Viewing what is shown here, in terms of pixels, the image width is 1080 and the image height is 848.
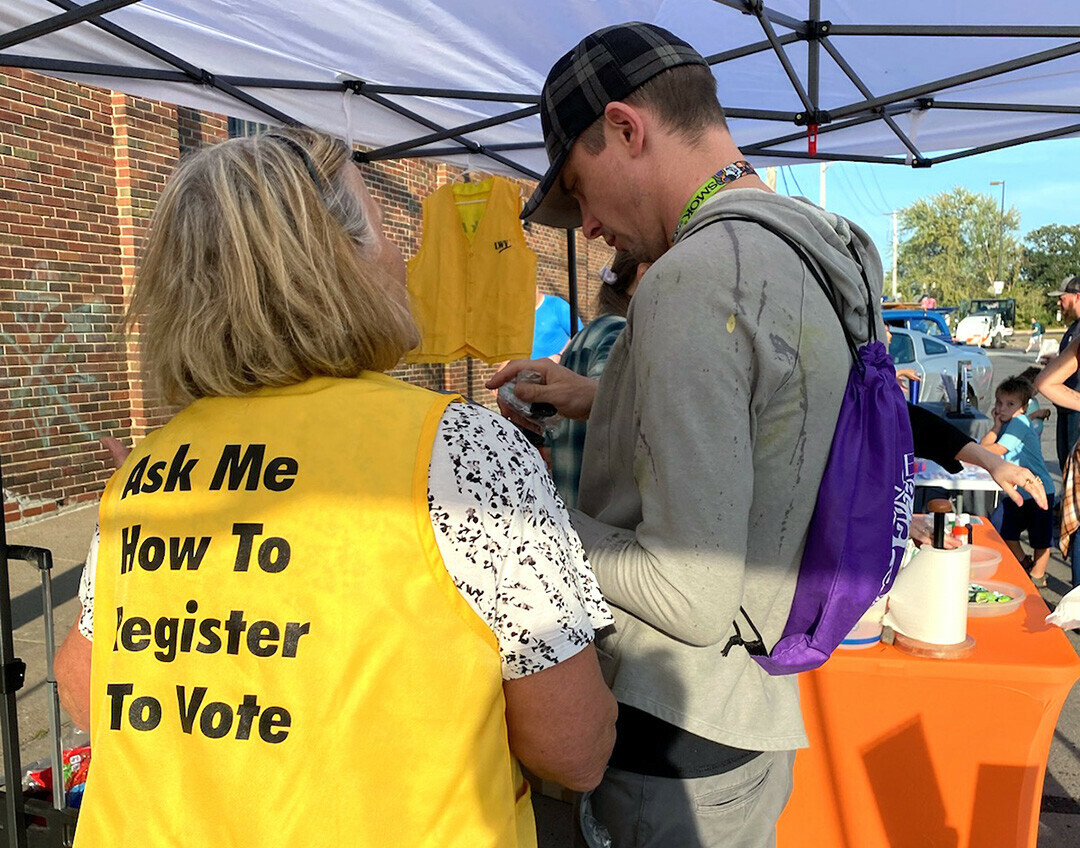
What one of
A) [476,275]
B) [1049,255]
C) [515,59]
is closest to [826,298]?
[515,59]

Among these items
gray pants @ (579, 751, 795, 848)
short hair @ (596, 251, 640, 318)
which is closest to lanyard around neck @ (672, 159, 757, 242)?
gray pants @ (579, 751, 795, 848)

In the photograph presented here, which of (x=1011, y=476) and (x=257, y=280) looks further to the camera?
(x=1011, y=476)

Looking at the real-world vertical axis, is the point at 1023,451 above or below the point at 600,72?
below

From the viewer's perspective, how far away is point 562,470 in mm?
2664

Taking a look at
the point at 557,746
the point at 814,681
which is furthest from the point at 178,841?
the point at 814,681

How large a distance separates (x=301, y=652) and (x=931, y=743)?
1.88 m

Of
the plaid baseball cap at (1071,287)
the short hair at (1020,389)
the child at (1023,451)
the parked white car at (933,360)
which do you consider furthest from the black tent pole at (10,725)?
the parked white car at (933,360)

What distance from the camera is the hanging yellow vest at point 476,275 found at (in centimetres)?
471

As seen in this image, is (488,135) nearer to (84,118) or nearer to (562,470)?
(562,470)

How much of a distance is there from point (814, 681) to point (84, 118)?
21.2 ft

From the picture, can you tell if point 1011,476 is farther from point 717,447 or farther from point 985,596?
point 717,447

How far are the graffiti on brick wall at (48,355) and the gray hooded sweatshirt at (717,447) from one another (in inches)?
236

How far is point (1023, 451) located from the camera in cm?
536

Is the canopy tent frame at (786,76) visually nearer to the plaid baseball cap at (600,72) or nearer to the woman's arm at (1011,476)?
the plaid baseball cap at (600,72)
